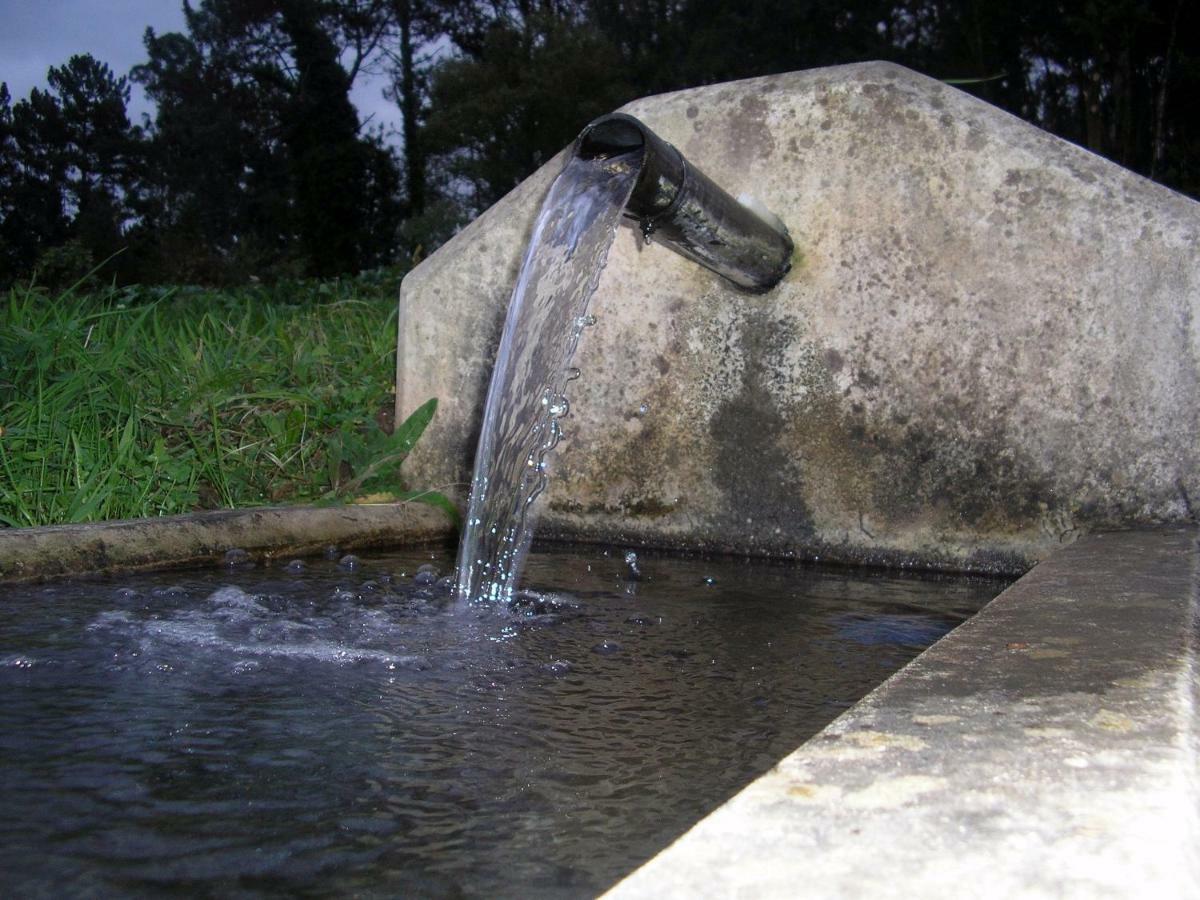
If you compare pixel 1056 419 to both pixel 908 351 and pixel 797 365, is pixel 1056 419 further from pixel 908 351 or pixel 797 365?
pixel 797 365

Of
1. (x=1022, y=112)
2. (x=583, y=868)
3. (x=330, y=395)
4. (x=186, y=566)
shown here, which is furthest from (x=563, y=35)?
(x=583, y=868)

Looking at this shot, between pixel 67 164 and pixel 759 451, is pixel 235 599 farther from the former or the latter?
pixel 67 164

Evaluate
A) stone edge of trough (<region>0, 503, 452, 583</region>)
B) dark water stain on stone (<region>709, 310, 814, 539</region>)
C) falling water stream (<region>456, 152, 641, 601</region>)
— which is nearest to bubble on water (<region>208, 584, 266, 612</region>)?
stone edge of trough (<region>0, 503, 452, 583</region>)

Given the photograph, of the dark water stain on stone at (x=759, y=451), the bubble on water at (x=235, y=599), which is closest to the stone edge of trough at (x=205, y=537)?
the bubble on water at (x=235, y=599)

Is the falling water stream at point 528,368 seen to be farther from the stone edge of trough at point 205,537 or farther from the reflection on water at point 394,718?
the stone edge of trough at point 205,537

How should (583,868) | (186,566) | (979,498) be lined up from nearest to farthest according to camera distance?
(583,868) → (186,566) → (979,498)

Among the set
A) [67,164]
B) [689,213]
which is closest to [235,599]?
[689,213]

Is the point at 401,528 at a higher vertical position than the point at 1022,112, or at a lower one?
lower

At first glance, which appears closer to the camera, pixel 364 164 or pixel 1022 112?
pixel 1022 112

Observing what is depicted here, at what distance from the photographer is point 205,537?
268 cm

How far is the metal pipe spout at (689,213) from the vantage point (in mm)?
2260

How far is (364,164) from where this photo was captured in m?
17.9

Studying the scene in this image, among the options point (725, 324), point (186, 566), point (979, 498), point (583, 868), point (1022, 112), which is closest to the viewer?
point (583, 868)

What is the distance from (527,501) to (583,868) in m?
1.68
